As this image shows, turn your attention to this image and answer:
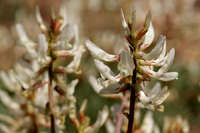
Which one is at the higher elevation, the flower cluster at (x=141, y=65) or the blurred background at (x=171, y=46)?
the flower cluster at (x=141, y=65)

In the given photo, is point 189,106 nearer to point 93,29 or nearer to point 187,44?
point 187,44

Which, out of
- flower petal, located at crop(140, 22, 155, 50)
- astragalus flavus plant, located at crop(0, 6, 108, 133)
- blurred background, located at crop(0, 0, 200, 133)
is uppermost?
flower petal, located at crop(140, 22, 155, 50)

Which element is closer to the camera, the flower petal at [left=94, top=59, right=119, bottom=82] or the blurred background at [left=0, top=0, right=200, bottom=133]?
the flower petal at [left=94, top=59, right=119, bottom=82]

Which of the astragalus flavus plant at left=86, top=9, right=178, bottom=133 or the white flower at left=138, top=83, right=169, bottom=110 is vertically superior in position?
the astragalus flavus plant at left=86, top=9, right=178, bottom=133

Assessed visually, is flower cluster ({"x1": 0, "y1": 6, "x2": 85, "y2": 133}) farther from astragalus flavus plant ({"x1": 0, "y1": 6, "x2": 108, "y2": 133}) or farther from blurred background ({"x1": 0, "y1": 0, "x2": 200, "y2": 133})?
blurred background ({"x1": 0, "y1": 0, "x2": 200, "y2": 133})

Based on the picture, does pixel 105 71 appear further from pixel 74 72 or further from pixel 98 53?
pixel 74 72

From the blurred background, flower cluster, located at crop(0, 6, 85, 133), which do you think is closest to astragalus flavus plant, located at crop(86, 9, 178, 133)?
flower cluster, located at crop(0, 6, 85, 133)

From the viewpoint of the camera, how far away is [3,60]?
18.6 ft

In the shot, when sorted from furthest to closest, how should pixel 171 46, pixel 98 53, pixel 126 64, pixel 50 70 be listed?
pixel 171 46, pixel 50 70, pixel 98 53, pixel 126 64

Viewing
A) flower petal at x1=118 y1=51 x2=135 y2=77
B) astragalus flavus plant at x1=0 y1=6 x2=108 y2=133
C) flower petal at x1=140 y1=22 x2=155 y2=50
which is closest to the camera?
flower petal at x1=118 y1=51 x2=135 y2=77

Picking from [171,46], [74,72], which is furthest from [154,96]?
[171,46]

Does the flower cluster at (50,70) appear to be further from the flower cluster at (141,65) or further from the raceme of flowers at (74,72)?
the flower cluster at (141,65)

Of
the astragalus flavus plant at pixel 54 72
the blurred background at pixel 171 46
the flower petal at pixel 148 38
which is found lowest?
the blurred background at pixel 171 46

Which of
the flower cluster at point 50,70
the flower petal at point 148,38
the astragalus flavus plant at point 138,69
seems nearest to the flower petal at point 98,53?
the astragalus flavus plant at point 138,69
